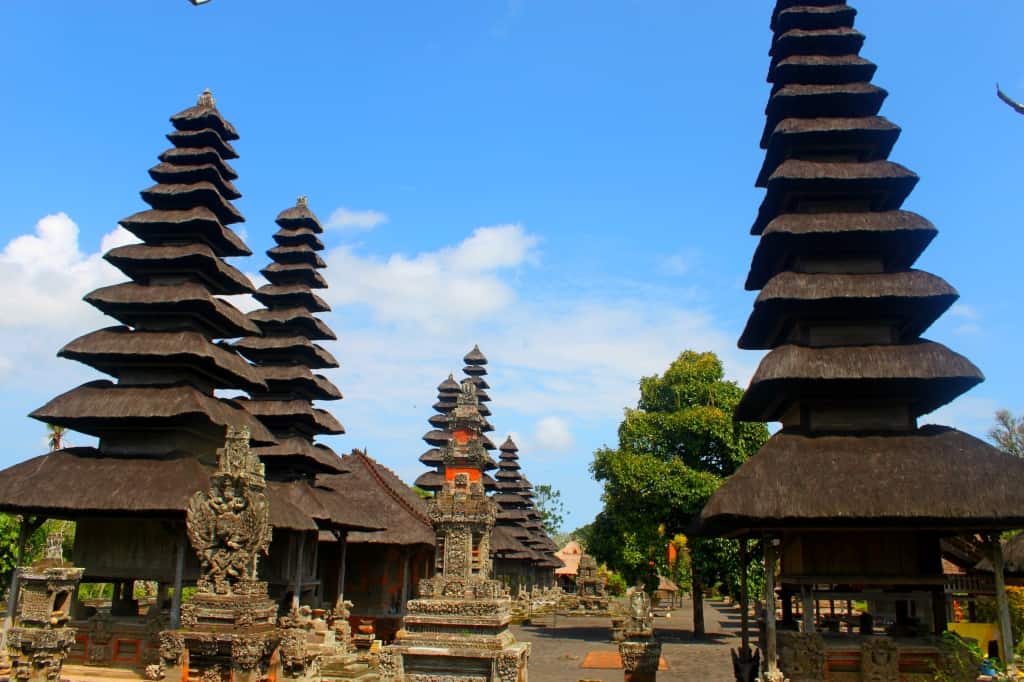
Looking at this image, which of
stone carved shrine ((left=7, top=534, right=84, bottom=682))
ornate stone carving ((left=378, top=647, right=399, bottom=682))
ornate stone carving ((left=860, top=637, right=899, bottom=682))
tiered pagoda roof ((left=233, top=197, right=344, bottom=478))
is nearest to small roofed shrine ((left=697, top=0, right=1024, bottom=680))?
ornate stone carving ((left=860, top=637, right=899, bottom=682))

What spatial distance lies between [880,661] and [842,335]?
6651mm

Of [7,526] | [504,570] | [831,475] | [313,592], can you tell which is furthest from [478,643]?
[504,570]

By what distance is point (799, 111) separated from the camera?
20.0m

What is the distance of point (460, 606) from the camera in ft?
68.4

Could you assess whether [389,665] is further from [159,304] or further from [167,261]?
[167,261]

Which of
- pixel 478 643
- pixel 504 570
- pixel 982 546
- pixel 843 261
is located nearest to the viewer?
pixel 982 546

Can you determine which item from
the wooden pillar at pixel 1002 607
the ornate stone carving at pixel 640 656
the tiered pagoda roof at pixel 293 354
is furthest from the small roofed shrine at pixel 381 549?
the wooden pillar at pixel 1002 607

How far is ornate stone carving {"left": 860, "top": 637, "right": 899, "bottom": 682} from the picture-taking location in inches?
579

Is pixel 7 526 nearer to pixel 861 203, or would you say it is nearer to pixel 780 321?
pixel 780 321

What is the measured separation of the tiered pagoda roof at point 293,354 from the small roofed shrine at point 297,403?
1.4 inches

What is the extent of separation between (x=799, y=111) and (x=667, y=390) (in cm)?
1732

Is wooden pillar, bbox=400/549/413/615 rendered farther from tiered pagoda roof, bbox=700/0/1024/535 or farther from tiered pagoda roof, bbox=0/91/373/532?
tiered pagoda roof, bbox=700/0/1024/535

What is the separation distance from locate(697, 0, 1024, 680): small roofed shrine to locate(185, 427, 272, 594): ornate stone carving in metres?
8.77

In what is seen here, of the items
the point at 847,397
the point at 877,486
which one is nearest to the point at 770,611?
the point at 877,486
